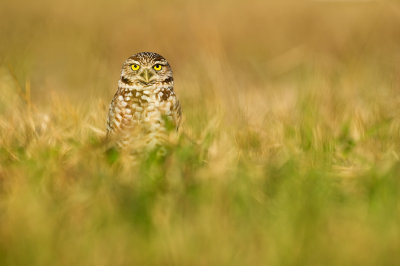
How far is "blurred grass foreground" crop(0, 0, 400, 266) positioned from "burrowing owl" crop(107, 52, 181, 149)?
145 millimetres

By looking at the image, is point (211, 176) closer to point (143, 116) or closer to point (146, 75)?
point (143, 116)

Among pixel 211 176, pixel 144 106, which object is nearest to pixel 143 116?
pixel 144 106

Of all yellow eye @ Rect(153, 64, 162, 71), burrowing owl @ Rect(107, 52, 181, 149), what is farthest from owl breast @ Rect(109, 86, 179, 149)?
yellow eye @ Rect(153, 64, 162, 71)

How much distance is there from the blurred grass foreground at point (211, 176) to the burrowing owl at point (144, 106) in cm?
14

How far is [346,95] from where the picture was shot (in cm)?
449

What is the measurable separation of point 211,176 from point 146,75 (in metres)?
0.85

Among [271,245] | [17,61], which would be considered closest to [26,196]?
[271,245]

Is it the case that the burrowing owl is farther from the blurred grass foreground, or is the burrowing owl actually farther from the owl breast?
the blurred grass foreground

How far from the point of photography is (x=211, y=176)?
271 cm

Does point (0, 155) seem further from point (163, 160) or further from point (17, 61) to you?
point (17, 61)

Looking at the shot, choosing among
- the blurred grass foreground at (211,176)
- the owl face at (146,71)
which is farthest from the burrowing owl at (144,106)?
the blurred grass foreground at (211,176)

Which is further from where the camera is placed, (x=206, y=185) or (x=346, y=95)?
(x=346, y=95)

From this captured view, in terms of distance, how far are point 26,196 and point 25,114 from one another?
138cm

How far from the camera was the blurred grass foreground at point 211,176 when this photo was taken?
84.6 inches
